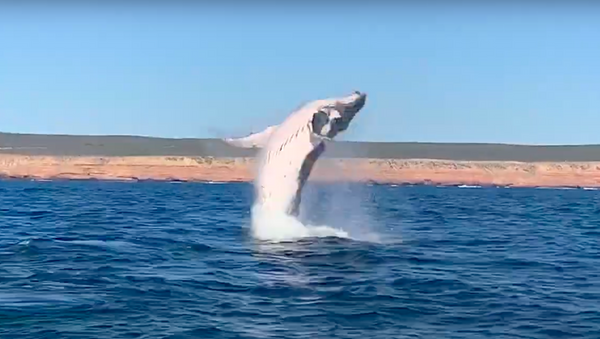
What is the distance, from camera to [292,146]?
23.7 metres

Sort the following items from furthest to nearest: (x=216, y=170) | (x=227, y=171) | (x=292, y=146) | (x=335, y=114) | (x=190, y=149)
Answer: (x=190, y=149) < (x=216, y=170) < (x=227, y=171) < (x=335, y=114) < (x=292, y=146)

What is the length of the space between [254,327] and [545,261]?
11146mm

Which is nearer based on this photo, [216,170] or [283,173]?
[283,173]

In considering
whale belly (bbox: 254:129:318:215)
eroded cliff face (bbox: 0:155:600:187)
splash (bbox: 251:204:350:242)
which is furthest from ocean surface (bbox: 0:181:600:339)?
eroded cliff face (bbox: 0:155:600:187)

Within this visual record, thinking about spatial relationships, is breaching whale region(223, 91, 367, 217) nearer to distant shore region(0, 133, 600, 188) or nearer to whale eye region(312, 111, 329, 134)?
whale eye region(312, 111, 329, 134)

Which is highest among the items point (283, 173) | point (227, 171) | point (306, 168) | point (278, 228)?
point (227, 171)

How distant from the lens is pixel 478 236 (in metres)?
29.0

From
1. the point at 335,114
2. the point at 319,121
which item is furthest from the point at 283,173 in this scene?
the point at 335,114

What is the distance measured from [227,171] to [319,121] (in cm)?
9447

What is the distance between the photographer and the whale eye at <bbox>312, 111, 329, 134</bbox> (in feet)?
78.0

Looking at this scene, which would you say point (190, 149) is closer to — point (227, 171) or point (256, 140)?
point (227, 171)

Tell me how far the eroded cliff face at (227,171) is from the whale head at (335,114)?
3164 inches

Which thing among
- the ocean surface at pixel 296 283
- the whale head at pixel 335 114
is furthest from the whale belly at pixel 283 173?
the ocean surface at pixel 296 283

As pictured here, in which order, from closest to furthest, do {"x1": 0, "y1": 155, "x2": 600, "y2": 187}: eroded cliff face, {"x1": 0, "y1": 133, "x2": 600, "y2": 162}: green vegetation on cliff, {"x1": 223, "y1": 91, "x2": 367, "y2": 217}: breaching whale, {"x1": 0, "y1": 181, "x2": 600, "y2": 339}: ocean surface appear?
{"x1": 0, "y1": 181, "x2": 600, "y2": 339}: ocean surface → {"x1": 223, "y1": 91, "x2": 367, "y2": 217}: breaching whale → {"x1": 0, "y1": 155, "x2": 600, "y2": 187}: eroded cliff face → {"x1": 0, "y1": 133, "x2": 600, "y2": 162}: green vegetation on cliff
